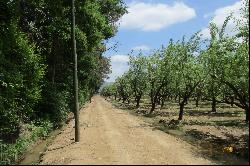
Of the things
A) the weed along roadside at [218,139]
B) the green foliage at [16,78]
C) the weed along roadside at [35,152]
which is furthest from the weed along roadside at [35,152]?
the weed along roadside at [218,139]

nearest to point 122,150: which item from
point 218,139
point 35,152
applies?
point 35,152

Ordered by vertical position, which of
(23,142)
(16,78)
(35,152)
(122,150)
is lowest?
(35,152)

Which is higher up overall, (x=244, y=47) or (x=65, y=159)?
(x=244, y=47)

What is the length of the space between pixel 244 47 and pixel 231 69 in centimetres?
327

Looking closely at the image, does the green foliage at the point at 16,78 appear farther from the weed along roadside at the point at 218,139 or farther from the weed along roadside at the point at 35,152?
the weed along roadside at the point at 218,139

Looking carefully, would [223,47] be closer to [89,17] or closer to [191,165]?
[89,17]

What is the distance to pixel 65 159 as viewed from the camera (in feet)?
82.9

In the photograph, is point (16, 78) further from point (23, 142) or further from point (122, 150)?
point (122, 150)

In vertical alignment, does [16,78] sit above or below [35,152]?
above

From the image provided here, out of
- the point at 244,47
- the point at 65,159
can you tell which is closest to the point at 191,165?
the point at 65,159

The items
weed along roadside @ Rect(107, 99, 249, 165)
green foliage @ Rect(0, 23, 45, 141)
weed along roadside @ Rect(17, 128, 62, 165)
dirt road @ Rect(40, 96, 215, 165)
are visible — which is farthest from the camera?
green foliage @ Rect(0, 23, 45, 141)

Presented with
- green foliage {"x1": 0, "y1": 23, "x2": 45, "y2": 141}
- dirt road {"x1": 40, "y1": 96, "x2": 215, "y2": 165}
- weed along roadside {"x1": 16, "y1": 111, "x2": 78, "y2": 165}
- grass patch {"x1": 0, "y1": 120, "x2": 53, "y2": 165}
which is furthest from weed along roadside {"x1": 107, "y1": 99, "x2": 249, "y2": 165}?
green foliage {"x1": 0, "y1": 23, "x2": 45, "y2": 141}

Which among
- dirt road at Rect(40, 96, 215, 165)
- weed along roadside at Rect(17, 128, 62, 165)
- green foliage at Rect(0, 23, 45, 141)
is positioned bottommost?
weed along roadside at Rect(17, 128, 62, 165)

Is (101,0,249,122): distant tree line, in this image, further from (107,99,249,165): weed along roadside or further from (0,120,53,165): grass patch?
(0,120,53,165): grass patch
